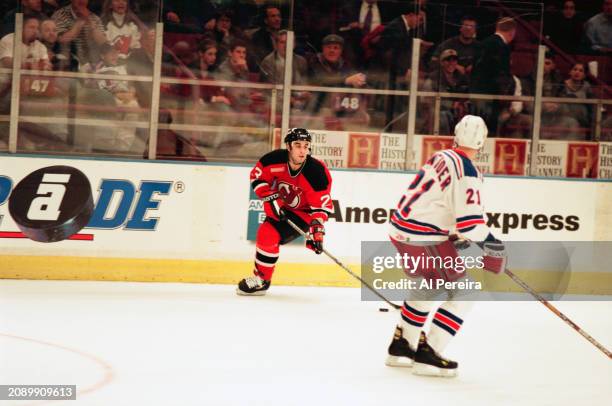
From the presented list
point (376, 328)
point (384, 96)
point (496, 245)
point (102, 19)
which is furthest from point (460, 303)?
point (102, 19)

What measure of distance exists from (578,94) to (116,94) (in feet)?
11.0

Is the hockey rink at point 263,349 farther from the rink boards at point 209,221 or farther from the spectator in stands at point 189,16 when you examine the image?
the spectator in stands at point 189,16

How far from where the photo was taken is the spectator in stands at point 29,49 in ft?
21.4

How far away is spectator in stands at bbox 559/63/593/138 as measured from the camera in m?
7.31

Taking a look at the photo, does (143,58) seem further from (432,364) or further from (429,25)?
(432,364)

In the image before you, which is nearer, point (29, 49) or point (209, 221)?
point (29, 49)

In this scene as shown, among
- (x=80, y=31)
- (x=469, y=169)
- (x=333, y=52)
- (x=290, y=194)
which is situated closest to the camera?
(x=469, y=169)

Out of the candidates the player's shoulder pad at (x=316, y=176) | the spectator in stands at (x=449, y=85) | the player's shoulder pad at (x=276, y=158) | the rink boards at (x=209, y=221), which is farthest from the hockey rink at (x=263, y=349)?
the spectator in stands at (x=449, y=85)

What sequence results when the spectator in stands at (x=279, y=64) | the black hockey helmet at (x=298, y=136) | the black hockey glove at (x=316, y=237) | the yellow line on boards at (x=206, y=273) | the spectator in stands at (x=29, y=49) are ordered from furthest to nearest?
the spectator in stands at (x=279, y=64) → the spectator in stands at (x=29, y=49) → the yellow line on boards at (x=206, y=273) → the black hockey helmet at (x=298, y=136) → the black hockey glove at (x=316, y=237)

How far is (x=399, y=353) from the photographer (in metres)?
4.44

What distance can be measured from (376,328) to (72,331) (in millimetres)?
1682

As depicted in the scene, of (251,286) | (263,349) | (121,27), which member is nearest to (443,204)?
(263,349)

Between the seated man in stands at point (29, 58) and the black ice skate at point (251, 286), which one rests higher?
the seated man in stands at point (29, 58)

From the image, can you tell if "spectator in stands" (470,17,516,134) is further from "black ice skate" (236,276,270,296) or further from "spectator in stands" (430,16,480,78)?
"black ice skate" (236,276,270,296)
